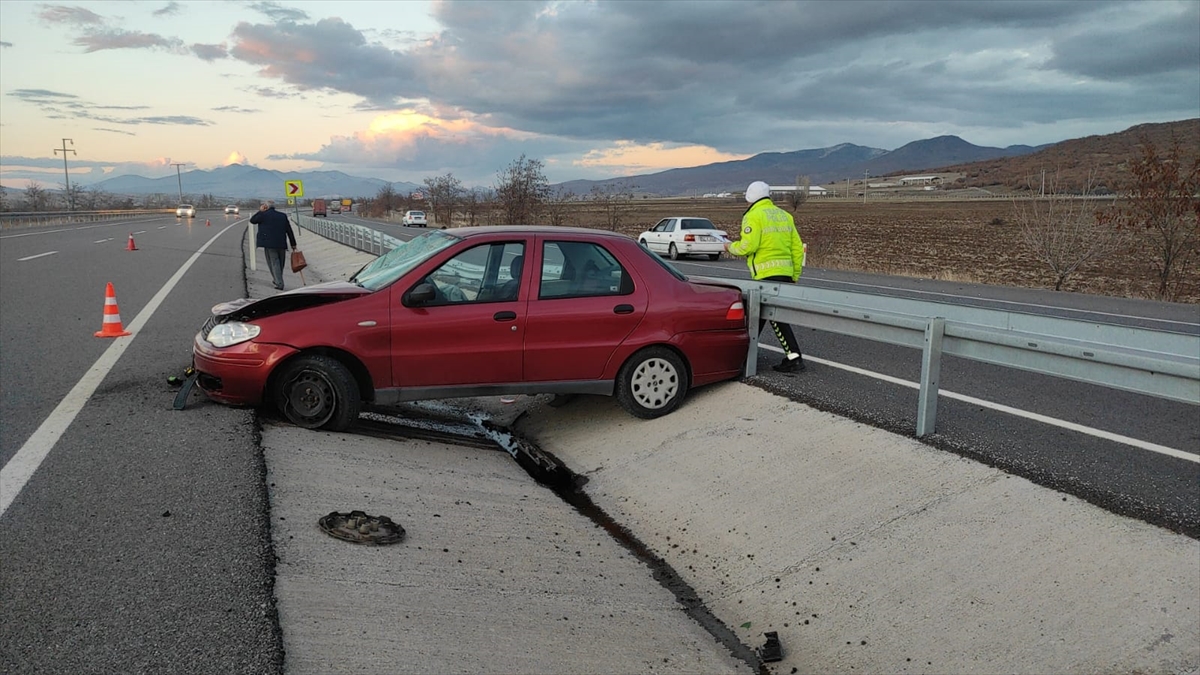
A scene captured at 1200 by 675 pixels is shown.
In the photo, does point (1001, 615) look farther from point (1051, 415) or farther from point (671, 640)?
point (1051, 415)

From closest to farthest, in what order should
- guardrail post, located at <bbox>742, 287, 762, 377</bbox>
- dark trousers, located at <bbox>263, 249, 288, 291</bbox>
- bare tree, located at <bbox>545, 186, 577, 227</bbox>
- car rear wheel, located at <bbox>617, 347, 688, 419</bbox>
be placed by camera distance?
car rear wheel, located at <bbox>617, 347, 688, 419</bbox>, guardrail post, located at <bbox>742, 287, 762, 377</bbox>, dark trousers, located at <bbox>263, 249, 288, 291</bbox>, bare tree, located at <bbox>545, 186, 577, 227</bbox>

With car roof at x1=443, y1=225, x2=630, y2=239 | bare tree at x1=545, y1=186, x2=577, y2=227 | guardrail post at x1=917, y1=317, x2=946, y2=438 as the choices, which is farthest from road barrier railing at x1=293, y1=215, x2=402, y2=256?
guardrail post at x1=917, y1=317, x2=946, y2=438

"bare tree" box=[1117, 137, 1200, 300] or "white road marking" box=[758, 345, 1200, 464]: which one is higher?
"bare tree" box=[1117, 137, 1200, 300]

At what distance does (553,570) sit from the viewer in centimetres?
467

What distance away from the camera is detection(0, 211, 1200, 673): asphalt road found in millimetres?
3355

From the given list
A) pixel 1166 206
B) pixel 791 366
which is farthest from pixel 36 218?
pixel 1166 206

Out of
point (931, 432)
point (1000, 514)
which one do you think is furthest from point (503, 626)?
point (931, 432)

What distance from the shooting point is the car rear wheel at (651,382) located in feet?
22.7

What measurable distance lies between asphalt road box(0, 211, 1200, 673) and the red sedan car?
0.48 metres

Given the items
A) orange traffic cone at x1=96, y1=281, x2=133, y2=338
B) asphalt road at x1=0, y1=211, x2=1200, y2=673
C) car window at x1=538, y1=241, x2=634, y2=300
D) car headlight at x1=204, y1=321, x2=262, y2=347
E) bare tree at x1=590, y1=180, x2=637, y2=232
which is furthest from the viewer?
bare tree at x1=590, y1=180, x2=637, y2=232

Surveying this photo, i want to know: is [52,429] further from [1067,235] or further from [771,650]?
[1067,235]

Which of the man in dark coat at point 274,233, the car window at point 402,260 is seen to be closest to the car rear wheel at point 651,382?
the car window at point 402,260

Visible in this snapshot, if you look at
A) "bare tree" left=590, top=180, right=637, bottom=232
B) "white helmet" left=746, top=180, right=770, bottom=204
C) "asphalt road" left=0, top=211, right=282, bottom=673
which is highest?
"bare tree" left=590, top=180, right=637, bottom=232

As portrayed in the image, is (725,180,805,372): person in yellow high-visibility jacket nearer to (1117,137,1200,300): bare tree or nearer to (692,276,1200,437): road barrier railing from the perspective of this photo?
(692,276,1200,437): road barrier railing
